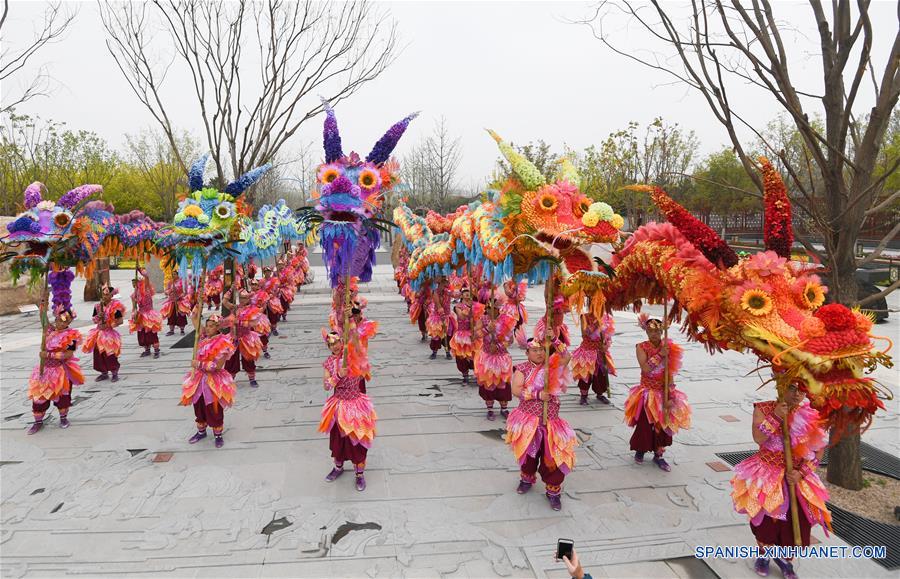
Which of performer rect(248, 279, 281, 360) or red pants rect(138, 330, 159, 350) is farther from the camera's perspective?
performer rect(248, 279, 281, 360)

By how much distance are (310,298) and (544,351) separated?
13312mm

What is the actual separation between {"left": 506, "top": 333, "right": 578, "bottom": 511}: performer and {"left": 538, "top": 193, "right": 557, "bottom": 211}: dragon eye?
1264mm

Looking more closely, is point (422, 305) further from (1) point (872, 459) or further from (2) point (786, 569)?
(2) point (786, 569)

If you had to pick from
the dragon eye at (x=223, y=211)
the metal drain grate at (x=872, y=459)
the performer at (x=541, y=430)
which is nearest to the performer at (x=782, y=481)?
the performer at (x=541, y=430)

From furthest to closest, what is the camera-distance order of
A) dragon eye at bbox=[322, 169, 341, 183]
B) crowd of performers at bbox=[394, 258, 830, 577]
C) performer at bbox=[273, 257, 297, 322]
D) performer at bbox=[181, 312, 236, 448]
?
performer at bbox=[273, 257, 297, 322], performer at bbox=[181, 312, 236, 448], dragon eye at bbox=[322, 169, 341, 183], crowd of performers at bbox=[394, 258, 830, 577]

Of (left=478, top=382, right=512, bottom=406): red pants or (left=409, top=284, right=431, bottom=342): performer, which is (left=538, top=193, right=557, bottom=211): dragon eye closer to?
(left=478, top=382, right=512, bottom=406): red pants

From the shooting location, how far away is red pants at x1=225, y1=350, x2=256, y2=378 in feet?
27.7

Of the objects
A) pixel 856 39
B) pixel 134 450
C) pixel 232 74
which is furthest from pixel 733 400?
pixel 232 74

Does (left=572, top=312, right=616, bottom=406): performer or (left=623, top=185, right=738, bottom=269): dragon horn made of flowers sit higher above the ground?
(left=623, top=185, right=738, bottom=269): dragon horn made of flowers

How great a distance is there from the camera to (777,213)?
3752 mm

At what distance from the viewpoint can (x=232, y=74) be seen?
11609 mm

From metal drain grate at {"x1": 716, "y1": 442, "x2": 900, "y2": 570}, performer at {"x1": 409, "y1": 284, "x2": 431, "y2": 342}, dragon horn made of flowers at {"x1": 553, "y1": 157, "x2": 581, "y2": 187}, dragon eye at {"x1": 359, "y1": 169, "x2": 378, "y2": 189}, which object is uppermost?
dragon horn made of flowers at {"x1": 553, "y1": 157, "x2": 581, "y2": 187}

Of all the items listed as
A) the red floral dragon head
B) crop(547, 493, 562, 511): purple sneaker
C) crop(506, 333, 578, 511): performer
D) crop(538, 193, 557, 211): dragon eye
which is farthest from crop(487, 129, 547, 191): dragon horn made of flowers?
crop(547, 493, 562, 511): purple sneaker

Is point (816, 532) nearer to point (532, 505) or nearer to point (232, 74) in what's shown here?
point (532, 505)
